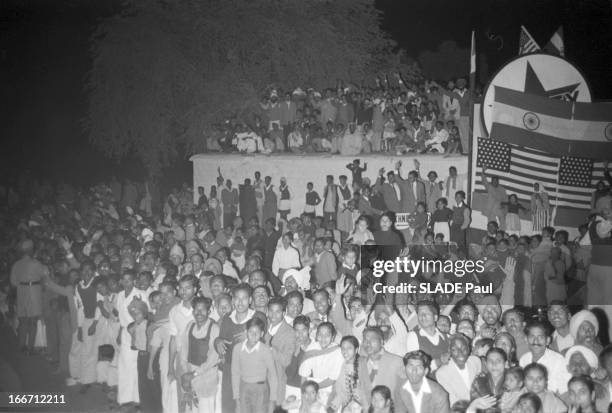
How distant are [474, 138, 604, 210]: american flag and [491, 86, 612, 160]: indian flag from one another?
90 mm

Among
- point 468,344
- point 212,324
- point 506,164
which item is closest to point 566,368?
point 468,344

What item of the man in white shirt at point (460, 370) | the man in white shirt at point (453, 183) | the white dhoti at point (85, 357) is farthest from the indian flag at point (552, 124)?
the white dhoti at point (85, 357)


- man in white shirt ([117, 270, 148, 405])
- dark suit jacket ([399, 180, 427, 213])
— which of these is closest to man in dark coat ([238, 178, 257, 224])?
dark suit jacket ([399, 180, 427, 213])

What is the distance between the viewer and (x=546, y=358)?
3.87m

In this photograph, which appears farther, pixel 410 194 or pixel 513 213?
pixel 410 194

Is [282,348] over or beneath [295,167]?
beneath

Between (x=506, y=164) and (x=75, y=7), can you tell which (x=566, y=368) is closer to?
(x=506, y=164)

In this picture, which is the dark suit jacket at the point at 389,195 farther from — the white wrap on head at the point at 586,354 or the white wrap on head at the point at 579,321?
the white wrap on head at the point at 586,354

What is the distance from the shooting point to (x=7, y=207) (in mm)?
8633

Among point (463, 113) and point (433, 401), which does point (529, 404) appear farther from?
point (463, 113)

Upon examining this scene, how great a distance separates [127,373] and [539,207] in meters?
5.02

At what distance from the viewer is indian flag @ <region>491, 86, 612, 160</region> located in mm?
7289

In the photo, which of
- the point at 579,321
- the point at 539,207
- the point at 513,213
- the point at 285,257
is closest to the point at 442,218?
the point at 513,213

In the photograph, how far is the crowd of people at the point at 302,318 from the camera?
382cm
